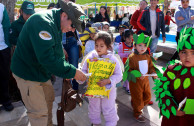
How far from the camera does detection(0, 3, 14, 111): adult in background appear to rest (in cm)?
327

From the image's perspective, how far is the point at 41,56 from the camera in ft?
6.08

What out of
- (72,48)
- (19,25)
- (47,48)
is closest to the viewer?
(47,48)

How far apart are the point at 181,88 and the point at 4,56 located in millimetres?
2915

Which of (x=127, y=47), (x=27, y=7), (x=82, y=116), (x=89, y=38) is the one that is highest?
(x=27, y=7)

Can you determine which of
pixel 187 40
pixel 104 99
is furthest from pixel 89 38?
pixel 187 40

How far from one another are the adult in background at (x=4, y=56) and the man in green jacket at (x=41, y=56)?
137cm

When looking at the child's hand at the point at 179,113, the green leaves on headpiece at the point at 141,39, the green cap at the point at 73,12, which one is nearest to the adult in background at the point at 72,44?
the green leaves on headpiece at the point at 141,39

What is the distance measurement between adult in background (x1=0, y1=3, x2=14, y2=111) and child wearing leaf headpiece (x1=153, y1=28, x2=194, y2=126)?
2699 mm

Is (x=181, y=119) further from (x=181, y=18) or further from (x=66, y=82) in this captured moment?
(x=181, y=18)


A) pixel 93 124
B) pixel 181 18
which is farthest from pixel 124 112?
pixel 181 18

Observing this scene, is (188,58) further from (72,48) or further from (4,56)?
(4,56)

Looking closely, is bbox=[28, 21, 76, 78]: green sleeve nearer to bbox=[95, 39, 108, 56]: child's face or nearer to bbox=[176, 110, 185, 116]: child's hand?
bbox=[95, 39, 108, 56]: child's face

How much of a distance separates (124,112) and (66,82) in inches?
56.5

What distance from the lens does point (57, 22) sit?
2029 mm
